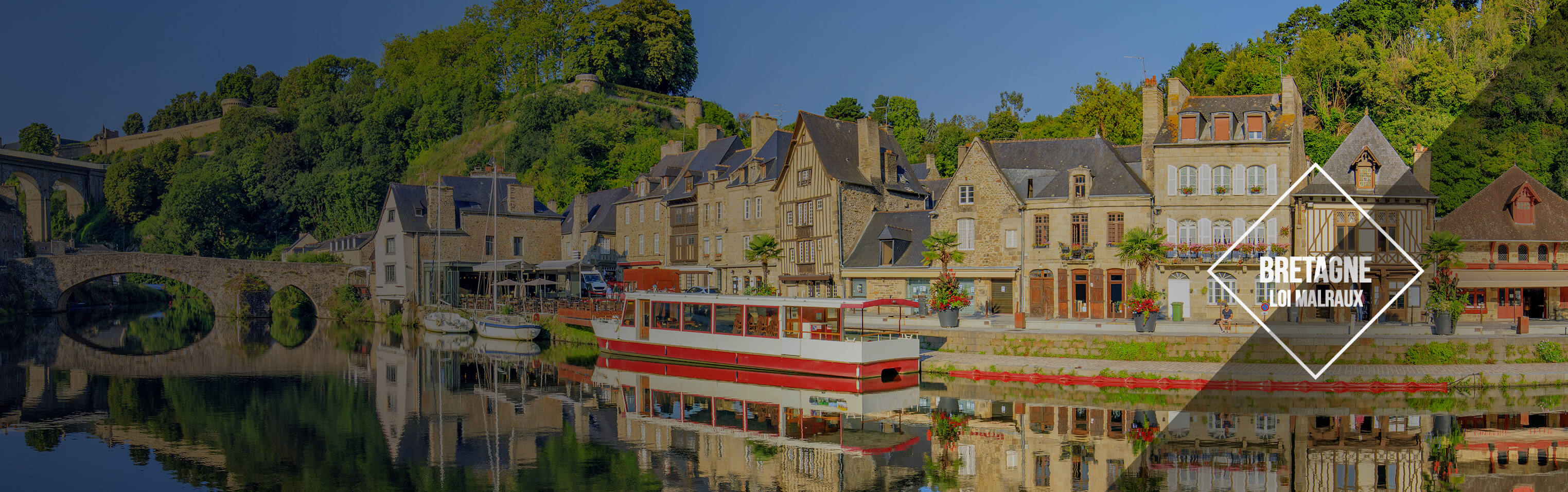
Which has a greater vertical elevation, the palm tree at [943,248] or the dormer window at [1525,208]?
the dormer window at [1525,208]

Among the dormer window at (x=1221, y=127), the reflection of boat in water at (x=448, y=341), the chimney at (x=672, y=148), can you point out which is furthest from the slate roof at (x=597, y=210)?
the dormer window at (x=1221, y=127)

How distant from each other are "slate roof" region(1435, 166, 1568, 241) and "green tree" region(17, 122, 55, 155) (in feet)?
346

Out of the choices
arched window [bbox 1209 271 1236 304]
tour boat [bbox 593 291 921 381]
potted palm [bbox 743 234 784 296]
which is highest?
potted palm [bbox 743 234 784 296]

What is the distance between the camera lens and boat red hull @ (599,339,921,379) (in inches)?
962

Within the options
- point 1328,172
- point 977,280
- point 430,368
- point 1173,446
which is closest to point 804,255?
point 977,280

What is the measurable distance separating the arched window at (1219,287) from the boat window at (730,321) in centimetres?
1300

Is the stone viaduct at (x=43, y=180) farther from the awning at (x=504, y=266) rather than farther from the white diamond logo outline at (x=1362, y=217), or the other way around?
the white diamond logo outline at (x=1362, y=217)

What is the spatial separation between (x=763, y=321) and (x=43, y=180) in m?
65.7

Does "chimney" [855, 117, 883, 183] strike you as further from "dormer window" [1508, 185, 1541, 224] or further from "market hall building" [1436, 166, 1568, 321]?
"dormer window" [1508, 185, 1541, 224]

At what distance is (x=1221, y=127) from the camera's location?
29.3 metres

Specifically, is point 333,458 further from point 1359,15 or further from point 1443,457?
point 1359,15

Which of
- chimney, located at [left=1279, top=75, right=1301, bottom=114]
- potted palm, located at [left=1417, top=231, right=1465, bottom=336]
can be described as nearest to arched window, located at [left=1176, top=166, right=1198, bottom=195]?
chimney, located at [left=1279, top=75, right=1301, bottom=114]

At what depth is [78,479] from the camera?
1614 cm

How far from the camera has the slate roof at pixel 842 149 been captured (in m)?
36.3
